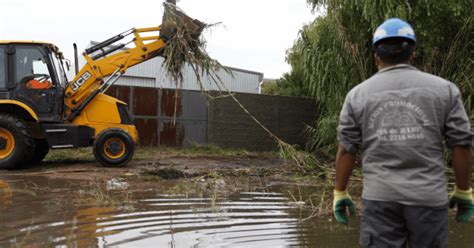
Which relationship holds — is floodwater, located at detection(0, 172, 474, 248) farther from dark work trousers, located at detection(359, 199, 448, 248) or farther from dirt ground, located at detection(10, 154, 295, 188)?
dark work trousers, located at detection(359, 199, 448, 248)

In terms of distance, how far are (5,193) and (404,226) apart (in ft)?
21.1

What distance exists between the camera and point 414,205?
8.69 feet

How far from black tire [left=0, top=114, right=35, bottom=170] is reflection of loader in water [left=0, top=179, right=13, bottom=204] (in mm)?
1766

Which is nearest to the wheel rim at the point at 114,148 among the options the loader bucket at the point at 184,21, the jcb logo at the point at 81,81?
the jcb logo at the point at 81,81

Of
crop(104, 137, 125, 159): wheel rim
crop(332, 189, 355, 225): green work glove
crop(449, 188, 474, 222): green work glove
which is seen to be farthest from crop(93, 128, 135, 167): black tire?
crop(449, 188, 474, 222): green work glove

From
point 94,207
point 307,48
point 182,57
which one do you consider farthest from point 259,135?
point 94,207

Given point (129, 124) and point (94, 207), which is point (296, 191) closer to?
point (94, 207)

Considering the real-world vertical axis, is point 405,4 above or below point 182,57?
above

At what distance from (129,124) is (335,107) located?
16.0 ft

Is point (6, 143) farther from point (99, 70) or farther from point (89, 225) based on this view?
point (89, 225)

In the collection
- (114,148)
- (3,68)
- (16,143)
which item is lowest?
(114,148)

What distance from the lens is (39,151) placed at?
1202 centimetres

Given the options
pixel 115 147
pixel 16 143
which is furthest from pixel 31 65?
pixel 115 147

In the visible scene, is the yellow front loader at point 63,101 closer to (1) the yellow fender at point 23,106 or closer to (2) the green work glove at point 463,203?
(1) the yellow fender at point 23,106
